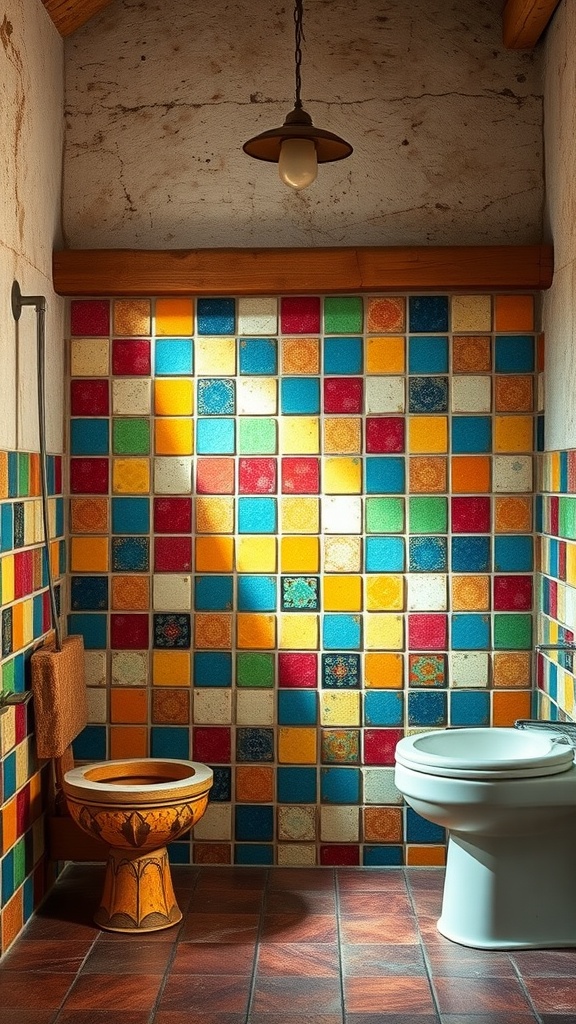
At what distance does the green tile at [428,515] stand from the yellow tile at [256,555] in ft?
1.43

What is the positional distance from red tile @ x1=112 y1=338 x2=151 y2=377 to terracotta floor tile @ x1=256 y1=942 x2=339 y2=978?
5.64 ft

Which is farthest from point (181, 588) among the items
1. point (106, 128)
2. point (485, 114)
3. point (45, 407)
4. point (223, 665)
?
point (485, 114)

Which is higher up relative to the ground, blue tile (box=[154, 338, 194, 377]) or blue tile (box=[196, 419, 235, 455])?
blue tile (box=[154, 338, 194, 377])

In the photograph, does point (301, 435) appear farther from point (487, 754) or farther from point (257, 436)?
point (487, 754)

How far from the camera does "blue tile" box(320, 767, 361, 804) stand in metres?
3.57

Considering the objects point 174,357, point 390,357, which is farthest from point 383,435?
point 174,357

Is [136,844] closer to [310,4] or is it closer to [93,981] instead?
[93,981]

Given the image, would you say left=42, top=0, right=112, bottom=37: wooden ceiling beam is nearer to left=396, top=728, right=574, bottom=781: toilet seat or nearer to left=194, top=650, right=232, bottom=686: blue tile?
left=194, top=650, right=232, bottom=686: blue tile

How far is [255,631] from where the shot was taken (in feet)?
11.8

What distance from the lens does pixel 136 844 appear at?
298 cm

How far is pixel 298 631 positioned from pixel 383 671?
0.29 meters

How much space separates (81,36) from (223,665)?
201 centimetres

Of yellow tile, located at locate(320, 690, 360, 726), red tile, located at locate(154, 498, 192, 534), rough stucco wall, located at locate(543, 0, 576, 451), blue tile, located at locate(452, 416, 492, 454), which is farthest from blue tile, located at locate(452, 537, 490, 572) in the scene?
red tile, located at locate(154, 498, 192, 534)

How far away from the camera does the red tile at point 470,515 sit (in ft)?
11.7
